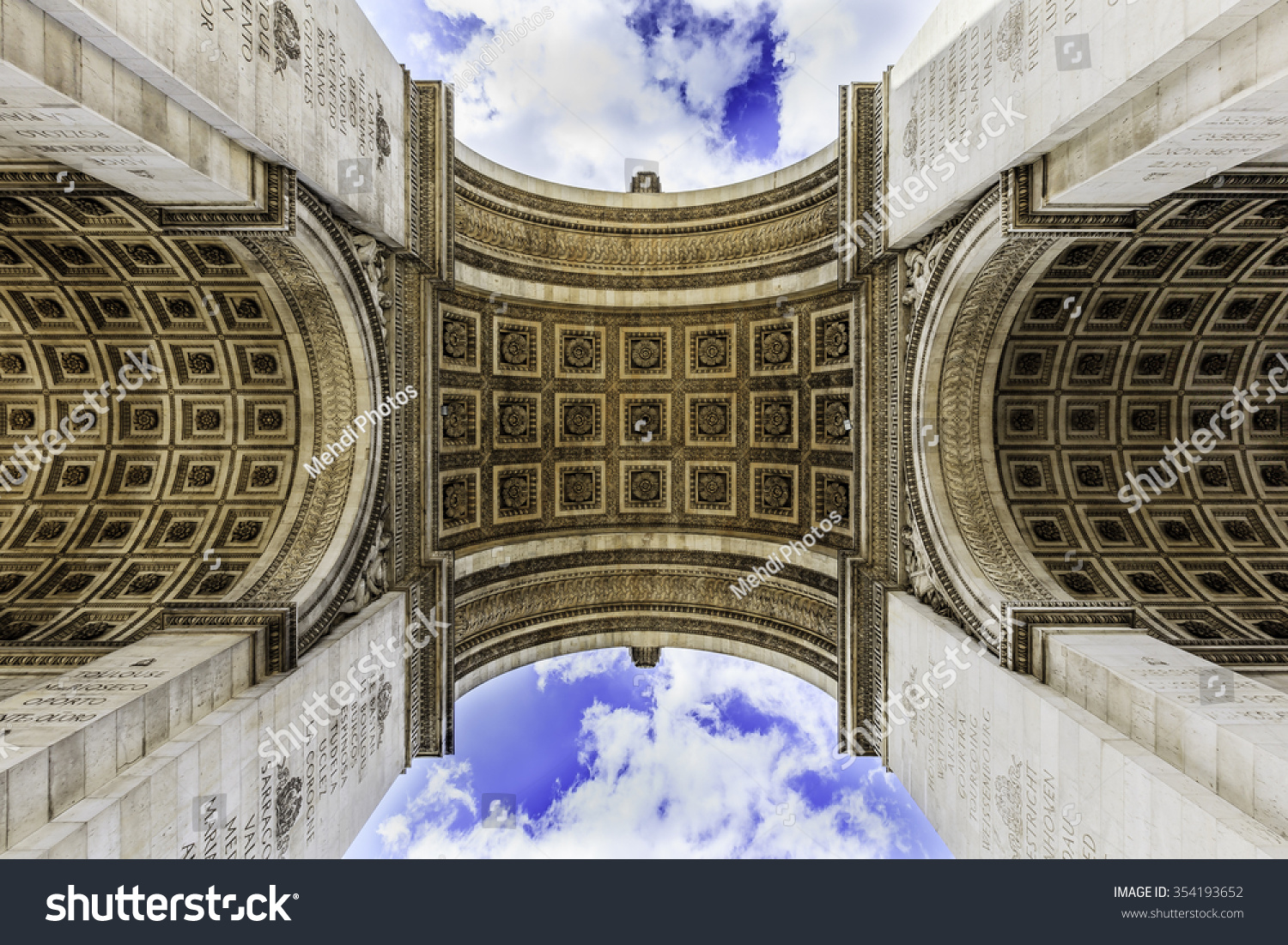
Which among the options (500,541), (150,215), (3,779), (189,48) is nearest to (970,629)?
(500,541)

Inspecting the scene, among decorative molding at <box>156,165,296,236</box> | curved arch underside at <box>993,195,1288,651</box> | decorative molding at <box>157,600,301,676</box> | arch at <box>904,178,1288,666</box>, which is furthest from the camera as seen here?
curved arch underside at <box>993,195,1288,651</box>

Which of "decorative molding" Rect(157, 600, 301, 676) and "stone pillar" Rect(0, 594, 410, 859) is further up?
"decorative molding" Rect(157, 600, 301, 676)

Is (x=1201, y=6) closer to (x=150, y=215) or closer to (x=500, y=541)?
(x=150, y=215)

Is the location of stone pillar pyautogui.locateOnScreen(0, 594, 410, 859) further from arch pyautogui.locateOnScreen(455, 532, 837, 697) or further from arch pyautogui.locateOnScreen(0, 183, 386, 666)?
arch pyautogui.locateOnScreen(455, 532, 837, 697)

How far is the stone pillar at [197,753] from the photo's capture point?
6.67 m

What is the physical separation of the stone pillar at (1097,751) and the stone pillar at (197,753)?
12.0 metres

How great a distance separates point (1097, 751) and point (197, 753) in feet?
42.1

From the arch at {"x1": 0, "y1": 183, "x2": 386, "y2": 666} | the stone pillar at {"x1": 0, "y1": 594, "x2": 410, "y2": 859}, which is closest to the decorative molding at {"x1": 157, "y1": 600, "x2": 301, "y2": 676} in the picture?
the stone pillar at {"x1": 0, "y1": 594, "x2": 410, "y2": 859}

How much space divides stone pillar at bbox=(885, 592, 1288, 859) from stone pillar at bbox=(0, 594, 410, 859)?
12.0 metres

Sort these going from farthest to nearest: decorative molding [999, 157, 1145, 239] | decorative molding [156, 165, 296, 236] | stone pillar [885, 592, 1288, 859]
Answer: decorative molding [999, 157, 1145, 239], decorative molding [156, 165, 296, 236], stone pillar [885, 592, 1288, 859]

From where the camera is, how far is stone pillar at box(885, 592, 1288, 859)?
7027mm

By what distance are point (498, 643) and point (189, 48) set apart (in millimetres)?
15283

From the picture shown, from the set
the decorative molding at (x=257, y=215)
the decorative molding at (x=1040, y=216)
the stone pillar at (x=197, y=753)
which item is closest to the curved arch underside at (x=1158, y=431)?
the decorative molding at (x=1040, y=216)

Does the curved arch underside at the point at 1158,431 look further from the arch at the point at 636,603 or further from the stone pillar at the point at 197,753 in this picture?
the stone pillar at the point at 197,753
